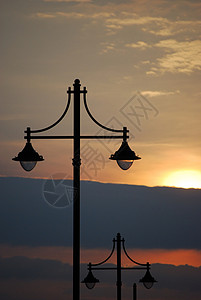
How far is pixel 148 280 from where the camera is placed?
20766 millimetres

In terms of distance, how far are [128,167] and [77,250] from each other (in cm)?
223

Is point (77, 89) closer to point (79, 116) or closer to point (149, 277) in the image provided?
point (79, 116)

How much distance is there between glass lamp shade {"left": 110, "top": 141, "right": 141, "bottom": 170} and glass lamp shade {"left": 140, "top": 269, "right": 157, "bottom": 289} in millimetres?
10154

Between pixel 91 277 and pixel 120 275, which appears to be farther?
pixel 91 277

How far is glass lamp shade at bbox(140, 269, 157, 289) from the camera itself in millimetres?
20734

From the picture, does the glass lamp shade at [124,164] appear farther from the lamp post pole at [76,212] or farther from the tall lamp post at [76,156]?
the lamp post pole at [76,212]

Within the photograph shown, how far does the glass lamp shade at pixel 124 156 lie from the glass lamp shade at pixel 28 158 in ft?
5.17

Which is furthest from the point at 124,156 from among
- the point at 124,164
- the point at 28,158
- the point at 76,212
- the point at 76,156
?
the point at 28,158

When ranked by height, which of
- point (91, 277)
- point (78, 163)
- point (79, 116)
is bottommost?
point (91, 277)

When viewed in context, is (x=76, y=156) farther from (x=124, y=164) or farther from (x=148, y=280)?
(x=148, y=280)

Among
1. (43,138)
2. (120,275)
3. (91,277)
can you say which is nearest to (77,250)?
(43,138)

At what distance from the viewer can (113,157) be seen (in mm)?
11594

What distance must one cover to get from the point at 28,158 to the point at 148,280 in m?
10.8

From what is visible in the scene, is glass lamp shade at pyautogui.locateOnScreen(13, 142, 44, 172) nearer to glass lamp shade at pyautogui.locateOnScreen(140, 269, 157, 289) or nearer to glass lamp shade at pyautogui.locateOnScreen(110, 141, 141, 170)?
glass lamp shade at pyautogui.locateOnScreen(110, 141, 141, 170)
